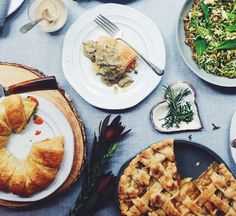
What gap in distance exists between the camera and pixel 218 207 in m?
1.80

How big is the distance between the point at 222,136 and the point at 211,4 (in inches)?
18.2

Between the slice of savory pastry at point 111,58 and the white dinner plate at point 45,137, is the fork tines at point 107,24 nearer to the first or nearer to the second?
the slice of savory pastry at point 111,58

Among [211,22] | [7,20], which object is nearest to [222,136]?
[211,22]

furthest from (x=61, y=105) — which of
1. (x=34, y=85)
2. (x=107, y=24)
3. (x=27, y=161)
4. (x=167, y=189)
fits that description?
(x=167, y=189)

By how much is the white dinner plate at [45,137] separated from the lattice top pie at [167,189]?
20cm

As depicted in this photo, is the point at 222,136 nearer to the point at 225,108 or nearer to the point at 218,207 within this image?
the point at 225,108

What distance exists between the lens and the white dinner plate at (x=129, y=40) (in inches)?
77.7

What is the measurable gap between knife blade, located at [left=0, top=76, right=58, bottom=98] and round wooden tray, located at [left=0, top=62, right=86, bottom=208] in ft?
0.09

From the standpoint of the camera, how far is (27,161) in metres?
1.90

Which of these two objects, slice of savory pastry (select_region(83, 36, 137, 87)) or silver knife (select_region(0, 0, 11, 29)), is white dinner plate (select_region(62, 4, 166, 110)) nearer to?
slice of savory pastry (select_region(83, 36, 137, 87))

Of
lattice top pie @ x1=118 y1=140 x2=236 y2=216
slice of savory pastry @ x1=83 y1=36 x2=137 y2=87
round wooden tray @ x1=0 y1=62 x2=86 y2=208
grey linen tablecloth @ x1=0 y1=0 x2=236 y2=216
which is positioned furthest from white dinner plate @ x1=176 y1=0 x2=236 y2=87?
round wooden tray @ x1=0 y1=62 x2=86 y2=208

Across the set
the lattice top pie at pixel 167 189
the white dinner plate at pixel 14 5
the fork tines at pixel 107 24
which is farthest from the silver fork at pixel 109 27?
the lattice top pie at pixel 167 189

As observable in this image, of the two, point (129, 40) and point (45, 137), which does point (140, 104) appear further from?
point (45, 137)

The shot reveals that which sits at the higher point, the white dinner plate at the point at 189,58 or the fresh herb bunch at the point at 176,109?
the white dinner plate at the point at 189,58
